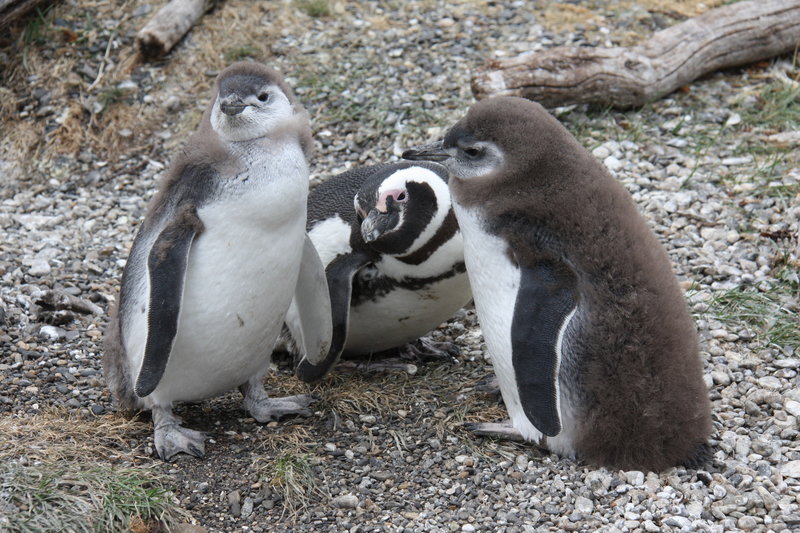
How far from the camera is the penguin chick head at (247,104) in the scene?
144 inches

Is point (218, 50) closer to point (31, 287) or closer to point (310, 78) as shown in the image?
point (310, 78)

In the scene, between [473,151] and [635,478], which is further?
[473,151]

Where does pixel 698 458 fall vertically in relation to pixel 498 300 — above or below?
below

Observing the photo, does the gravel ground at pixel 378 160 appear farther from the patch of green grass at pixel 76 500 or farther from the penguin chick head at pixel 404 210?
the penguin chick head at pixel 404 210

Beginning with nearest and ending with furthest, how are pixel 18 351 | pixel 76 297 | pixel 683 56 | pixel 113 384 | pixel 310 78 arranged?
pixel 113 384, pixel 18 351, pixel 76 297, pixel 683 56, pixel 310 78

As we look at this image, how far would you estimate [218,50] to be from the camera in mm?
7031

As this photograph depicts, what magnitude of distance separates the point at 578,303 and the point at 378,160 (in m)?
2.88

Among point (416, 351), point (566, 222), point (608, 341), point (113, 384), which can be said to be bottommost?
point (416, 351)

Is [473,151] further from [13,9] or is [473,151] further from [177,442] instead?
[13,9]

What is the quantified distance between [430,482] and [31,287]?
260 centimetres

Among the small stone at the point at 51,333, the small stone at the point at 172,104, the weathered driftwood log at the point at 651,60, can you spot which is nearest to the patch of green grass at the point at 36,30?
the small stone at the point at 172,104

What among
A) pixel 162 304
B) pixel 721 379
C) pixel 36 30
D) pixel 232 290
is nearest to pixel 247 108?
pixel 232 290

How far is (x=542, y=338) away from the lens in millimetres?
3400

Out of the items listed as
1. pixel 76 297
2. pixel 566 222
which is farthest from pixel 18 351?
pixel 566 222
